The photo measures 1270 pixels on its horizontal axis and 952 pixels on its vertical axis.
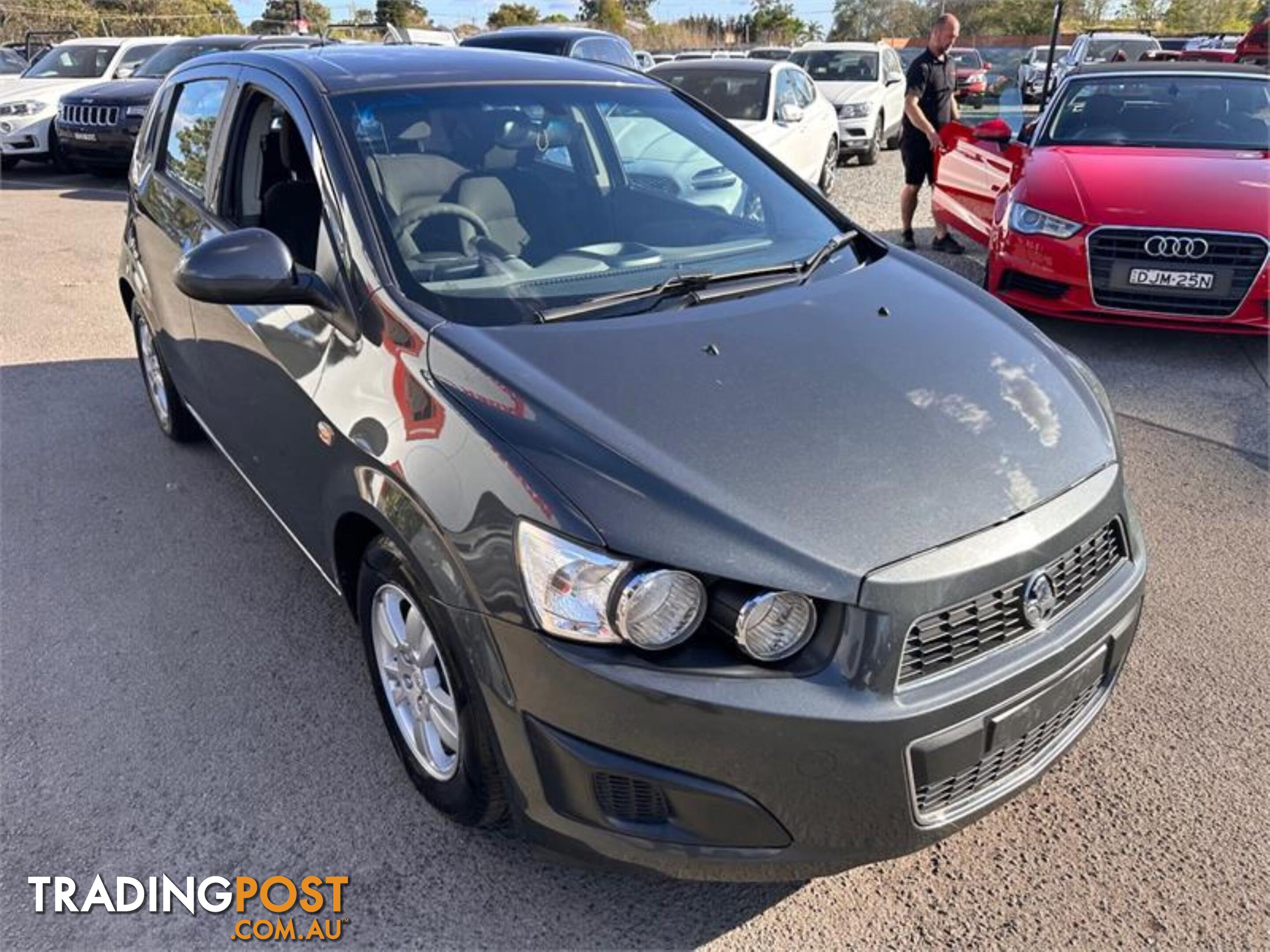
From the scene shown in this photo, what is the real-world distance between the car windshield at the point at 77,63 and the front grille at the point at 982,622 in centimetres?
1464

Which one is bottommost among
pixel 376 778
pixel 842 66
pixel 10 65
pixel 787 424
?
pixel 376 778

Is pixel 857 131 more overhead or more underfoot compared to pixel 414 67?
more underfoot

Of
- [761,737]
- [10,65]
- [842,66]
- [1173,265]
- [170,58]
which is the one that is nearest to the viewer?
[761,737]

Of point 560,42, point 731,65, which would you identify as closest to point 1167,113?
point 731,65

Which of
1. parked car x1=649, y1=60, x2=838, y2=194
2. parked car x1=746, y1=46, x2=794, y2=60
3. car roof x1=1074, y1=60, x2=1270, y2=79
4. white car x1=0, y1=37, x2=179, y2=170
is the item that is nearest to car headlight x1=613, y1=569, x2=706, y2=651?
car roof x1=1074, y1=60, x2=1270, y2=79

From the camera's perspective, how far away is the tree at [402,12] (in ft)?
141

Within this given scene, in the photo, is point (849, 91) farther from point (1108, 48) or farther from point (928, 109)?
point (1108, 48)

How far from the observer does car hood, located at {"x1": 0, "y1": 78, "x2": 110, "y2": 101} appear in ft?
39.9

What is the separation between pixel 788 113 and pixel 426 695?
8523 millimetres

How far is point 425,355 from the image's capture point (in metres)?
2.19

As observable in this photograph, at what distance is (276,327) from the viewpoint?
9.19 ft

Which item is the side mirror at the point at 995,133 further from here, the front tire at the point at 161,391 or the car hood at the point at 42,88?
the car hood at the point at 42,88

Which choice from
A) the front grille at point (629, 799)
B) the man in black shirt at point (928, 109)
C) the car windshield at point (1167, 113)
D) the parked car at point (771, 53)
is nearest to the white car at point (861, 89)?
the parked car at point (771, 53)

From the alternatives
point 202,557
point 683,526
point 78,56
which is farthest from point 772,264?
point 78,56
